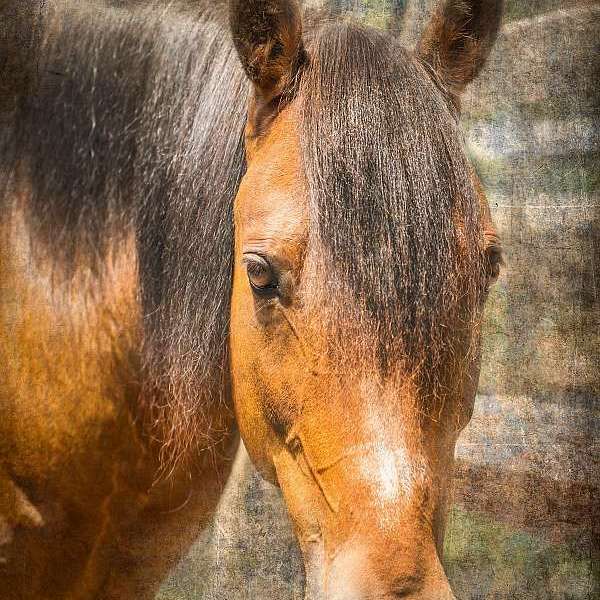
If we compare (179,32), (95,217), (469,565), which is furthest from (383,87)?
(469,565)

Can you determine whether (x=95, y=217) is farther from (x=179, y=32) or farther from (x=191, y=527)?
(x=191, y=527)

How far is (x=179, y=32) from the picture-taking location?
56.6 inches

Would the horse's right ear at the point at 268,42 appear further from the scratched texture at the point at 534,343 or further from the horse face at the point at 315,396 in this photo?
the scratched texture at the point at 534,343

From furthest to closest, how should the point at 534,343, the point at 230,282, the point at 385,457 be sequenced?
the point at 534,343 → the point at 230,282 → the point at 385,457

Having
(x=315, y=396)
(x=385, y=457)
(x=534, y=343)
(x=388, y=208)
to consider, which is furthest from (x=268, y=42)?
(x=534, y=343)

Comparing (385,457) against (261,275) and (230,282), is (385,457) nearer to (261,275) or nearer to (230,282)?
(261,275)

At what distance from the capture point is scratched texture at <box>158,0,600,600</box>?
206 centimetres

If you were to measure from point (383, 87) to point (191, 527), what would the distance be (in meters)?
1.09

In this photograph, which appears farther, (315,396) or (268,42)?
(268,42)

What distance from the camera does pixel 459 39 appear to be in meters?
1.40

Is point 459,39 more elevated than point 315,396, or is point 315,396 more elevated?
point 459,39

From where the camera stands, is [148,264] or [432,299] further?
[148,264]

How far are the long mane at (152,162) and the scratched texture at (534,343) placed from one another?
834mm

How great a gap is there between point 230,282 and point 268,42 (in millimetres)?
446
